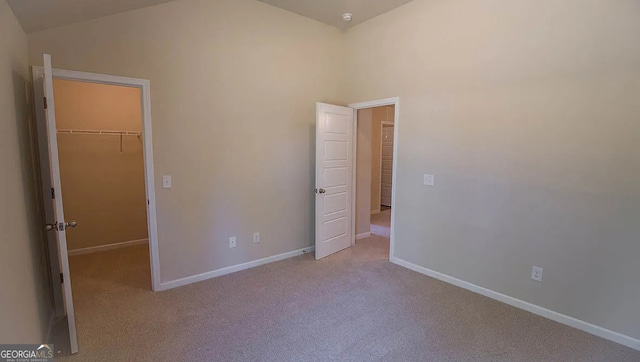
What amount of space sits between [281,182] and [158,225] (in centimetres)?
149

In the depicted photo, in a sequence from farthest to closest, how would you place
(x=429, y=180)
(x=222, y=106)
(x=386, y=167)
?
(x=386, y=167)
(x=429, y=180)
(x=222, y=106)

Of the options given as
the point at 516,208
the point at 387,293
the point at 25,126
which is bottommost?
the point at 387,293

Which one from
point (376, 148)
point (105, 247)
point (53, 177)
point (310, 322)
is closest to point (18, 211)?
point (53, 177)

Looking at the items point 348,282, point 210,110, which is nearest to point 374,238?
point 348,282

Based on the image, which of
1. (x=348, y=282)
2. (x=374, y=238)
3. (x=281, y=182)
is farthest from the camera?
(x=374, y=238)

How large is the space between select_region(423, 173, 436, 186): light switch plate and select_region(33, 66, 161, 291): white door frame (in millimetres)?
2918

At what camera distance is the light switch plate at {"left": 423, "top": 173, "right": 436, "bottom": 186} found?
3.48 meters

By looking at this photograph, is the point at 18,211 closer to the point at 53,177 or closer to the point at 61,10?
the point at 53,177

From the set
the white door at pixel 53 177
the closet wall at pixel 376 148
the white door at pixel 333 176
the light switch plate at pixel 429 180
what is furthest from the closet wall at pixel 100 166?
the closet wall at pixel 376 148

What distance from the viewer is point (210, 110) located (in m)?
3.27

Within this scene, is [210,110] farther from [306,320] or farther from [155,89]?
[306,320]

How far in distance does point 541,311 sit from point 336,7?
3.78 metres

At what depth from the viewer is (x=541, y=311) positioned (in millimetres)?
2734

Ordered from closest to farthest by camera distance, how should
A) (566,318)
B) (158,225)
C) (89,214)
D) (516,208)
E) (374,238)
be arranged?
(566,318) → (516,208) → (158,225) → (89,214) → (374,238)
